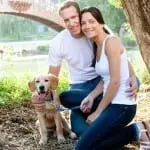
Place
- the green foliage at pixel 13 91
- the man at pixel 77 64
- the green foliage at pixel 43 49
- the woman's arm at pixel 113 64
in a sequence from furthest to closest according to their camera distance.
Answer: the green foliage at pixel 43 49 < the green foliage at pixel 13 91 < the man at pixel 77 64 < the woman's arm at pixel 113 64

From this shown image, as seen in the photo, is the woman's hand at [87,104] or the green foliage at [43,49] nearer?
the woman's hand at [87,104]

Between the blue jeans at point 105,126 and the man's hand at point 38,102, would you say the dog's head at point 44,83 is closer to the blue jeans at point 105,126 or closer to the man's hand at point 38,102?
the man's hand at point 38,102

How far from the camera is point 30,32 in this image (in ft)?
78.5

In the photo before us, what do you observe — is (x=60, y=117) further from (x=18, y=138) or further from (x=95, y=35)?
(x=95, y=35)

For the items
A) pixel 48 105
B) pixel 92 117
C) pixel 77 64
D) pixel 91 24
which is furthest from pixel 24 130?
pixel 91 24

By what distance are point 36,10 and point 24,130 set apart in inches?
685

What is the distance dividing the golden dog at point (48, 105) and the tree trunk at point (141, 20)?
95 cm

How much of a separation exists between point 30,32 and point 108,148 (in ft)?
67.9

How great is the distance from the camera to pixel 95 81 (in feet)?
12.5

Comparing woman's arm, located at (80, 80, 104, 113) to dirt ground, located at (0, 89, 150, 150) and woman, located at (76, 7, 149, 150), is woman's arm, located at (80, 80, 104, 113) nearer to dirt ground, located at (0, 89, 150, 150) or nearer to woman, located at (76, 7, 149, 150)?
woman, located at (76, 7, 149, 150)

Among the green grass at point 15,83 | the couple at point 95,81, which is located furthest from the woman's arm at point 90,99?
the green grass at point 15,83

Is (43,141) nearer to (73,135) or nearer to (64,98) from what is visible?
(73,135)

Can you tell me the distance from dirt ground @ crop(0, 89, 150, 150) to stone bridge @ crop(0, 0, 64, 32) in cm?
1436

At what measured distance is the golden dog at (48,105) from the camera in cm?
387
